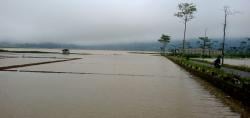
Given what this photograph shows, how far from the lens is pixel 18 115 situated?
362 inches

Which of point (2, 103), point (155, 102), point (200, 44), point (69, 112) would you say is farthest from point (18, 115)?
point (200, 44)

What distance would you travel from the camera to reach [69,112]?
32.1ft

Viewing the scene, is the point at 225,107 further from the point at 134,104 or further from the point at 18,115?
the point at 18,115

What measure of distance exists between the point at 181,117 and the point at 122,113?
163cm

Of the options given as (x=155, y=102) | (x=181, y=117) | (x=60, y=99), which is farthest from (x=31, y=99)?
(x=181, y=117)

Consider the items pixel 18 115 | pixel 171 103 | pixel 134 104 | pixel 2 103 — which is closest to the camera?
pixel 18 115

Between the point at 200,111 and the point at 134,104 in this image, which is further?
the point at 134,104

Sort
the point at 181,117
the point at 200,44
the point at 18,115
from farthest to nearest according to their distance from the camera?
the point at 200,44, the point at 181,117, the point at 18,115

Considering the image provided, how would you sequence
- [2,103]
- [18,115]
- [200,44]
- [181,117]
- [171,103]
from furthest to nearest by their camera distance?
1. [200,44]
2. [171,103]
3. [2,103]
4. [181,117]
5. [18,115]

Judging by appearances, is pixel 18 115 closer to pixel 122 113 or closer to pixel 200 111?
pixel 122 113

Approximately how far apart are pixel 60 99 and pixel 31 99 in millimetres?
950

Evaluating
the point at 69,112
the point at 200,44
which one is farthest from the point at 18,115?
the point at 200,44

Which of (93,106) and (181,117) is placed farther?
(93,106)

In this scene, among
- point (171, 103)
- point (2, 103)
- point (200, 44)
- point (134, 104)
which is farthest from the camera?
point (200, 44)
